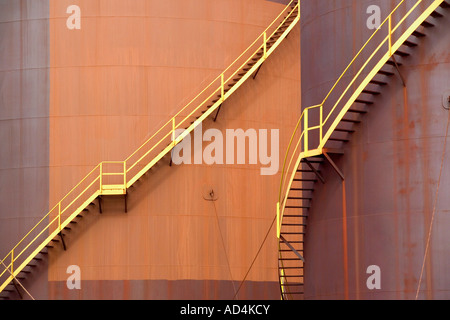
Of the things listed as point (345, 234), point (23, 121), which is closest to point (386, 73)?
point (345, 234)

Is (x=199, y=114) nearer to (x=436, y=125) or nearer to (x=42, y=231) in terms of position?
(x=42, y=231)

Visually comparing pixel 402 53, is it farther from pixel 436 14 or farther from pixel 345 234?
pixel 345 234

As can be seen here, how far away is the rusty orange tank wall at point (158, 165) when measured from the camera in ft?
118

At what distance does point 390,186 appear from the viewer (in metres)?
25.8

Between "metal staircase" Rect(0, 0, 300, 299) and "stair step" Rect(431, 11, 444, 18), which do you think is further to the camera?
"metal staircase" Rect(0, 0, 300, 299)

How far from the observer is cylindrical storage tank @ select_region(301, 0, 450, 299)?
2506 cm

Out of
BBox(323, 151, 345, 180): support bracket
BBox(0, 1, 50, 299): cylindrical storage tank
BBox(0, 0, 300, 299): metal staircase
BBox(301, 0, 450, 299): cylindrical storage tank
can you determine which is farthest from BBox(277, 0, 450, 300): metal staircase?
BBox(0, 1, 50, 299): cylindrical storage tank

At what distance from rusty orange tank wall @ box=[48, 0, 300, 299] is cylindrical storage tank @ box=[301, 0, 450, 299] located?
30.0 feet

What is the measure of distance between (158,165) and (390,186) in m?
12.3

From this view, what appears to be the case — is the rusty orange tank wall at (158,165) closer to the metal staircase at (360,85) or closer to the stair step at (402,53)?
the metal staircase at (360,85)

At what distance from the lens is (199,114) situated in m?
37.0

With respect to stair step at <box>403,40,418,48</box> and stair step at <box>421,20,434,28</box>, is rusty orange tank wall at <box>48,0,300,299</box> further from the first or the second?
stair step at <box>421,20,434,28</box>
